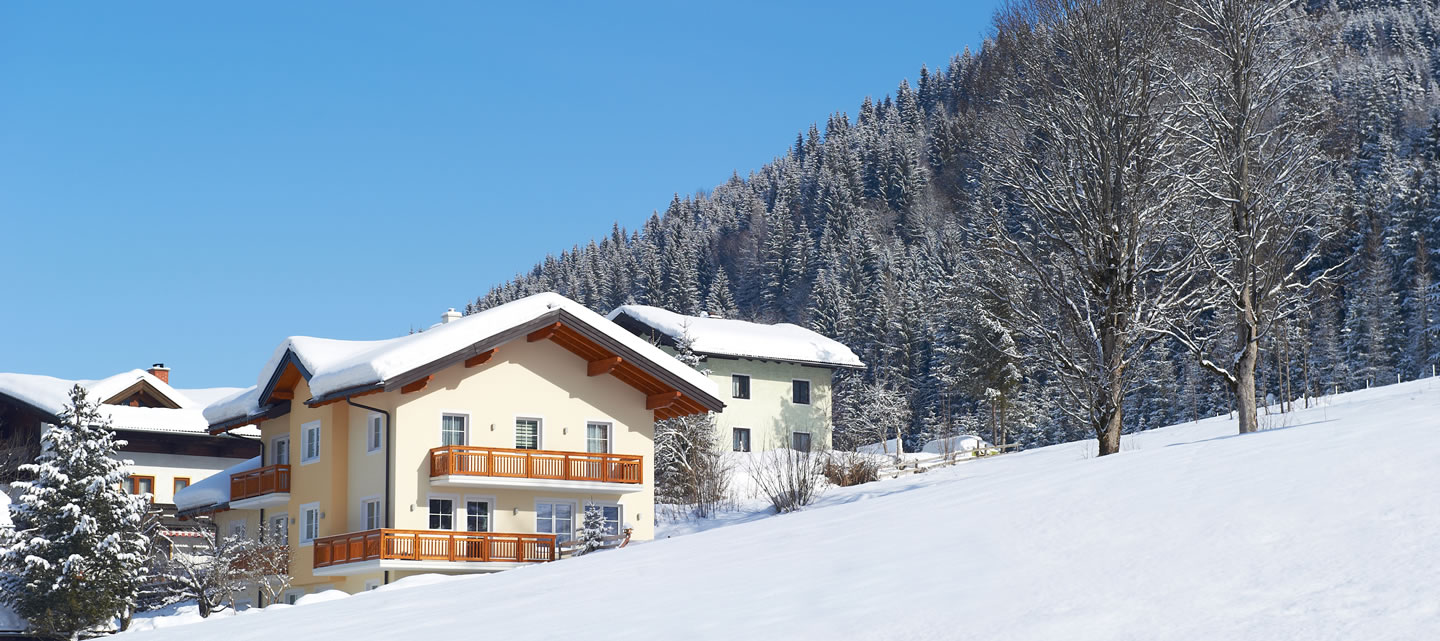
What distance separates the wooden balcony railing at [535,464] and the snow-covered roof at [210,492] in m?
10.2

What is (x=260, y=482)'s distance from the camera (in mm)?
37781

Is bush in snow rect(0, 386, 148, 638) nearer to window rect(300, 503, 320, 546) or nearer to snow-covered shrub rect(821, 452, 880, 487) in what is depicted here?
window rect(300, 503, 320, 546)

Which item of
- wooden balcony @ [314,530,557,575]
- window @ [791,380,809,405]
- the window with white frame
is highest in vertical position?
window @ [791,380,809,405]

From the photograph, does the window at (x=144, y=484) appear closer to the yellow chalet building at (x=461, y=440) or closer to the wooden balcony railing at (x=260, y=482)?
the wooden balcony railing at (x=260, y=482)

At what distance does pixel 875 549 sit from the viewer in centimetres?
1325

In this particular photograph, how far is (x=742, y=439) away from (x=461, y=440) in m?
25.4

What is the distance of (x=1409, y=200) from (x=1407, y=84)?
46.7 metres

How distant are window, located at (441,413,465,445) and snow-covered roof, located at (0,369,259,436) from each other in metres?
16.3

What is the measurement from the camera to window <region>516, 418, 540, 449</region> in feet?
116

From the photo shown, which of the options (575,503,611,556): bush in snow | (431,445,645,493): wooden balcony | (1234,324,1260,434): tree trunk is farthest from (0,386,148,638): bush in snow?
(1234,324,1260,434): tree trunk

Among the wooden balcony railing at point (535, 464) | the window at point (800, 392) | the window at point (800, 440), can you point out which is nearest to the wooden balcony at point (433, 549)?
the wooden balcony railing at point (535, 464)

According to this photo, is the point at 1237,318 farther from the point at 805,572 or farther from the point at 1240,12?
the point at 805,572

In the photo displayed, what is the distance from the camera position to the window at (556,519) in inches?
1375

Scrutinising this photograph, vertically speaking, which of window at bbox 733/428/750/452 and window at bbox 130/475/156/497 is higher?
window at bbox 733/428/750/452
